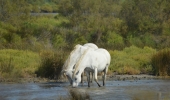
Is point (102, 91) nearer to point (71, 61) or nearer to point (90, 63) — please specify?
point (90, 63)

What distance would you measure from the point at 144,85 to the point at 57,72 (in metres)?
3.56

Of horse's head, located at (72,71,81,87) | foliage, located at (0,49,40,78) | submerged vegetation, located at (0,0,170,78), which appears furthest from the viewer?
submerged vegetation, located at (0,0,170,78)

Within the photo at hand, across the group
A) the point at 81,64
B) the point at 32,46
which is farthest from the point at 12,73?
the point at 32,46

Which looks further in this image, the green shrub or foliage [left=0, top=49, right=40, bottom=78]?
the green shrub

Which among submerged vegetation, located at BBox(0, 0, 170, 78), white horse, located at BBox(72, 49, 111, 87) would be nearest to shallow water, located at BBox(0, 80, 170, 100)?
white horse, located at BBox(72, 49, 111, 87)

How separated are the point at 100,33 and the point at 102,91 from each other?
16.7 metres

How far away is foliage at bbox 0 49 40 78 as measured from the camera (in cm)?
1728

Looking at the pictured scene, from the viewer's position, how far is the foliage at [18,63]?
17281 millimetres

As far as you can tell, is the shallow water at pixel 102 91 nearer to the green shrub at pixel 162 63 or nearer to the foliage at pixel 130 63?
the green shrub at pixel 162 63

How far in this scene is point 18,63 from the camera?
1995 cm

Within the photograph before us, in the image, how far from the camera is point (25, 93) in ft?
44.9

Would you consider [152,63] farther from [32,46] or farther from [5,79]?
[32,46]

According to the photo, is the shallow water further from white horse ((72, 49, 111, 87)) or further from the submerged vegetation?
the submerged vegetation

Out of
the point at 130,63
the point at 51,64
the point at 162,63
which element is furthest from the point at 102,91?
the point at 130,63
